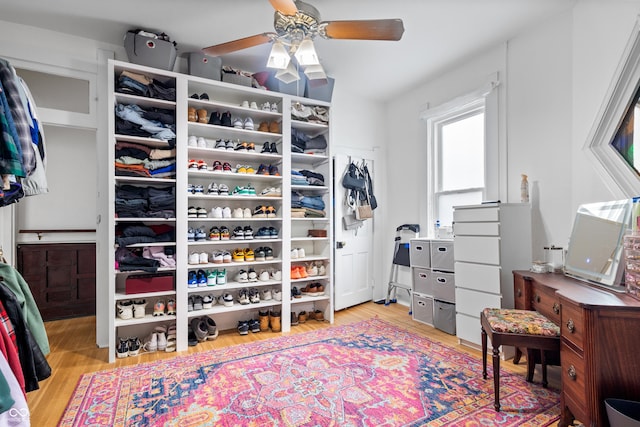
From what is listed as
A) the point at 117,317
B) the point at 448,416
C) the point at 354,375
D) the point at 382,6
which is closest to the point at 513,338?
the point at 448,416

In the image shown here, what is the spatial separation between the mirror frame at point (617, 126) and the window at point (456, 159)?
1.11 meters

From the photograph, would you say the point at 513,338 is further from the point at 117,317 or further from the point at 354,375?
the point at 117,317

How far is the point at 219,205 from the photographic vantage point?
3379 mm

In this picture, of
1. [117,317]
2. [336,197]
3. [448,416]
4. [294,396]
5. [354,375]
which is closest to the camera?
[448,416]

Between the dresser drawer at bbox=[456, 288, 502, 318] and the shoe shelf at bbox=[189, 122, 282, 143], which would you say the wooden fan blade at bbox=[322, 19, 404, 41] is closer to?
the shoe shelf at bbox=[189, 122, 282, 143]

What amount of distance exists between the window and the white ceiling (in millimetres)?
621

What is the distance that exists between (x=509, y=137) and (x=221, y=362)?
10.6 ft

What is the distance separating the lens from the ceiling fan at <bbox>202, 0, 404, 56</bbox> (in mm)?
1931

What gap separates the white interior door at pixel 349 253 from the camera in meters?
4.00

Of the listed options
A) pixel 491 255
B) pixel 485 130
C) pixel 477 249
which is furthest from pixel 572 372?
pixel 485 130

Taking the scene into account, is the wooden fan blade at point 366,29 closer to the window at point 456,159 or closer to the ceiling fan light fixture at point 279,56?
the ceiling fan light fixture at point 279,56

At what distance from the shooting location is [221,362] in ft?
8.34

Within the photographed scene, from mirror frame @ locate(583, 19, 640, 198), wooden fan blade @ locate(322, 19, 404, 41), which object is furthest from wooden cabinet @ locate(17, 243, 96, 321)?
mirror frame @ locate(583, 19, 640, 198)

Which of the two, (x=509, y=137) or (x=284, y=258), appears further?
(x=284, y=258)
